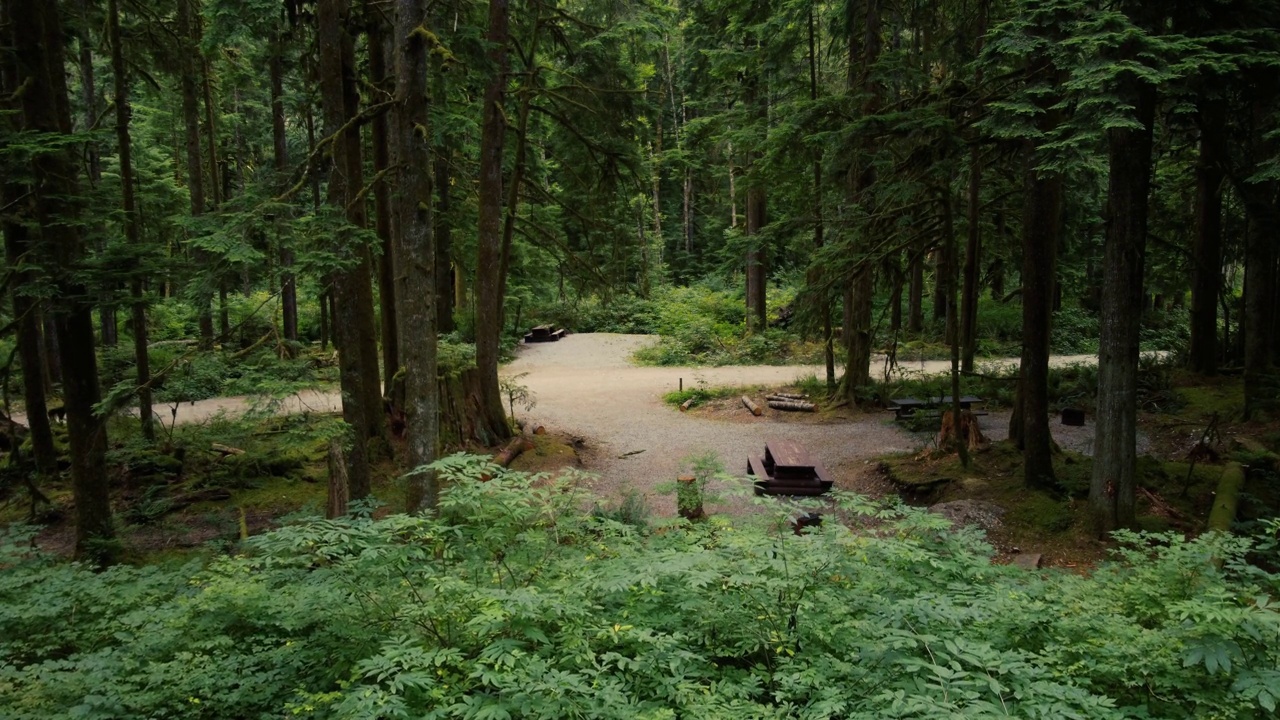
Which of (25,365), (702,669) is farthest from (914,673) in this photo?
(25,365)

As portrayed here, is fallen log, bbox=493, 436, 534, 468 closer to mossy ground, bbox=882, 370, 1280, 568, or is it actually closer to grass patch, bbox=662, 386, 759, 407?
grass patch, bbox=662, 386, 759, 407

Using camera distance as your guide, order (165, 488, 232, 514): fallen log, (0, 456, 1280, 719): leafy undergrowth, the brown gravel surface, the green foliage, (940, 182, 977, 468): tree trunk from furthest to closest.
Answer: the green foliage, the brown gravel surface, (940, 182, 977, 468): tree trunk, (165, 488, 232, 514): fallen log, (0, 456, 1280, 719): leafy undergrowth

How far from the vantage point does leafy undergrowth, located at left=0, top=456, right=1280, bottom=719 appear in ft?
10.4

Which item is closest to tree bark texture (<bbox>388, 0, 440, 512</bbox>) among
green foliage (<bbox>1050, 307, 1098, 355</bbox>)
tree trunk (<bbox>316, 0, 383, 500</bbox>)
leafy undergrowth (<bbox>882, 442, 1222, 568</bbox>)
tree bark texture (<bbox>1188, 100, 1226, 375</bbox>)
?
tree trunk (<bbox>316, 0, 383, 500</bbox>)

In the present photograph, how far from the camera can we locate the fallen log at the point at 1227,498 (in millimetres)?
7324

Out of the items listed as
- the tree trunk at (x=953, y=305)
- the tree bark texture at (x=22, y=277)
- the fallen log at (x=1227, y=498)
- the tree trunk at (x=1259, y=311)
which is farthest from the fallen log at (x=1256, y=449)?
the tree bark texture at (x=22, y=277)

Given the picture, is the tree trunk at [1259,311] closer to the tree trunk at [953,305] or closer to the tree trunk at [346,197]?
the tree trunk at [953,305]

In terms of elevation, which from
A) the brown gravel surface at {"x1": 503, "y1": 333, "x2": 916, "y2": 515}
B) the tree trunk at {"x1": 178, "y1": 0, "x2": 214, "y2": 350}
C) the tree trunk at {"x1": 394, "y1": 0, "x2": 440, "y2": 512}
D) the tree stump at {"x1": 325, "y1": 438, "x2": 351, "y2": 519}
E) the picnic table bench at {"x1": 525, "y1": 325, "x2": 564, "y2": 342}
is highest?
the tree trunk at {"x1": 178, "y1": 0, "x2": 214, "y2": 350}

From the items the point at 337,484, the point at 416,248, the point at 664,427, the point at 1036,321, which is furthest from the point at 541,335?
the point at 416,248

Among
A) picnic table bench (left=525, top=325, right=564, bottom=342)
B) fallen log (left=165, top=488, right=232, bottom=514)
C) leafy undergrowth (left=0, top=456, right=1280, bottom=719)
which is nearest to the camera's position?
leafy undergrowth (left=0, top=456, right=1280, bottom=719)

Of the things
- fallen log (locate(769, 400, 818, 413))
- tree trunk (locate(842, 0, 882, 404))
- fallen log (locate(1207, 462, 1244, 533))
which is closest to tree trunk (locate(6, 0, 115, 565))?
tree trunk (locate(842, 0, 882, 404))

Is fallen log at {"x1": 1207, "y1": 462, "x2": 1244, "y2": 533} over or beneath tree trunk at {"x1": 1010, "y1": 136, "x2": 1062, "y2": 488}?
beneath

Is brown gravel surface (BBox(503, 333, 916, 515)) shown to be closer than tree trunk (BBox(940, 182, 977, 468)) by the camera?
No

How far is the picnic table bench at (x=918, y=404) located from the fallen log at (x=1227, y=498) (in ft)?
15.8
